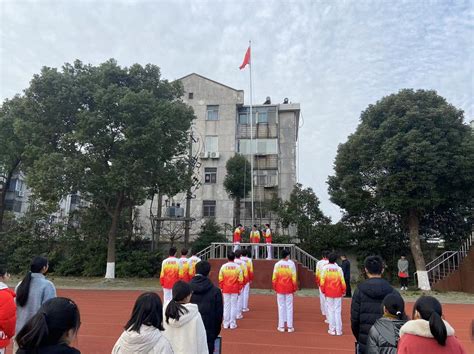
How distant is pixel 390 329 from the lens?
2.77m

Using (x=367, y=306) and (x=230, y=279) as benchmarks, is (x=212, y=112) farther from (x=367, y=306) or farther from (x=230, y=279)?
(x=367, y=306)

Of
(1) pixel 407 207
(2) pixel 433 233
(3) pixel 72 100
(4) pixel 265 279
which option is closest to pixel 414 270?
(2) pixel 433 233

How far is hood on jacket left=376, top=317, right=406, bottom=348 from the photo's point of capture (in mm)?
2703

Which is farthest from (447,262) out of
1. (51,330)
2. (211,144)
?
(51,330)

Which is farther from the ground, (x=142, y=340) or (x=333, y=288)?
(x=142, y=340)

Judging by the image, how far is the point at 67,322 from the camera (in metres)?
1.96

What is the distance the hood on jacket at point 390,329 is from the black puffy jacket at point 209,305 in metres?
1.94

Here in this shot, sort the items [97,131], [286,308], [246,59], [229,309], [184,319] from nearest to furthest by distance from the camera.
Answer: [184,319] < [286,308] < [229,309] < [97,131] < [246,59]

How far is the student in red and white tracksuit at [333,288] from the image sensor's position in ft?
23.3

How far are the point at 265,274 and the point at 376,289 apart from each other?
→ 12.2 meters

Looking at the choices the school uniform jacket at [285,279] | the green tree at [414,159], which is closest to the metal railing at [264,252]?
the green tree at [414,159]

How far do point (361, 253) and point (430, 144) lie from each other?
699cm

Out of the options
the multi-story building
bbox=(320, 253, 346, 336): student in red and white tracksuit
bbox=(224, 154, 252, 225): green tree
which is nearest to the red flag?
the multi-story building

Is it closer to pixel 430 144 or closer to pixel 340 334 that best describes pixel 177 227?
pixel 430 144
